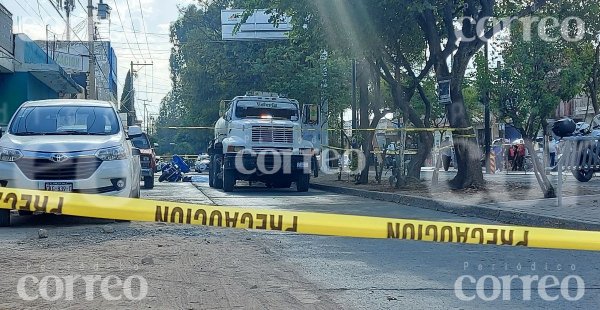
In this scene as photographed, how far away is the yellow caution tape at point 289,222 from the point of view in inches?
158

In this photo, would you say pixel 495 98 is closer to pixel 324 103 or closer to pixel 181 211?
pixel 324 103

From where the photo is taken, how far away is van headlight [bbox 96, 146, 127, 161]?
9.68 meters

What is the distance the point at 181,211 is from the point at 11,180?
19.7 ft

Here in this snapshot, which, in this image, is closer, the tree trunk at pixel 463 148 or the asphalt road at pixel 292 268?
the asphalt road at pixel 292 268

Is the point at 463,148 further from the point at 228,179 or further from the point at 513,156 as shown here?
the point at 513,156

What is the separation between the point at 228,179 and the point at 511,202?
895 centimetres

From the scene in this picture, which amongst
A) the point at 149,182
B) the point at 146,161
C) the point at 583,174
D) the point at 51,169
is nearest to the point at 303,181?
the point at 149,182

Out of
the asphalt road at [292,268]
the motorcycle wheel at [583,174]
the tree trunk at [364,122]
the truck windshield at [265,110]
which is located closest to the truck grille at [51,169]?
the asphalt road at [292,268]

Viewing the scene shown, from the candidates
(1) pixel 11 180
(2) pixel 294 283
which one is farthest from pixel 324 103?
(2) pixel 294 283

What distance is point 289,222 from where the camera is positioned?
408 cm

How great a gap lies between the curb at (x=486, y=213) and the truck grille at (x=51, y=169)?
20.6 feet

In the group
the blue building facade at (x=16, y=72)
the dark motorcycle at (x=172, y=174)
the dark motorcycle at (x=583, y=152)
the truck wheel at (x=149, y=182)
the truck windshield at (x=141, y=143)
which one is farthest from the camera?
the dark motorcycle at (x=172, y=174)

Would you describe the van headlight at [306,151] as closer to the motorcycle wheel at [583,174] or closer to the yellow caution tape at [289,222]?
the motorcycle wheel at [583,174]

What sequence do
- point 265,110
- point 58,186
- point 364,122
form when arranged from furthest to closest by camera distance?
point 364,122 → point 265,110 → point 58,186
